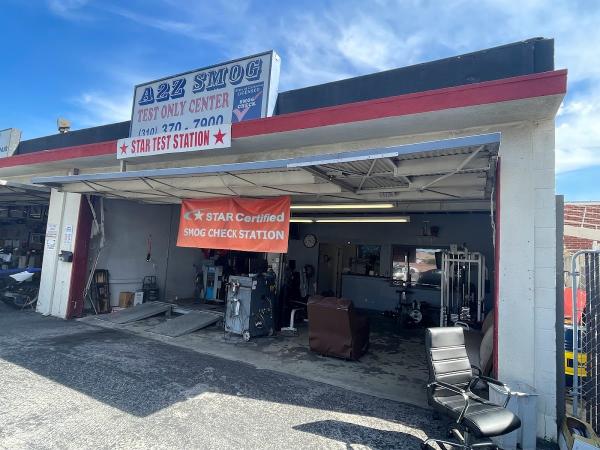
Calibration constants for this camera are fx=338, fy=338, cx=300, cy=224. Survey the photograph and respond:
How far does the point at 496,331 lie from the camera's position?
3.87 meters

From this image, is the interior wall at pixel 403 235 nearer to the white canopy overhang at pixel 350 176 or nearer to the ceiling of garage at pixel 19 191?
the white canopy overhang at pixel 350 176

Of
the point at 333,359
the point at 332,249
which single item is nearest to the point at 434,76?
the point at 333,359

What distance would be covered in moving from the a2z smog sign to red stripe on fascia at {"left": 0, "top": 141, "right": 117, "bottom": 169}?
42.8 inches

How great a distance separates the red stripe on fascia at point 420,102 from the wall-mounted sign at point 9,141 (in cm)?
1035

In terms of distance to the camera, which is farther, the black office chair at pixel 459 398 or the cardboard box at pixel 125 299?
the cardboard box at pixel 125 299

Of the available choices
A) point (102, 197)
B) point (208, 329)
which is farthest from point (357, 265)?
point (102, 197)

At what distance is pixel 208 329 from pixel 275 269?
6.63 feet

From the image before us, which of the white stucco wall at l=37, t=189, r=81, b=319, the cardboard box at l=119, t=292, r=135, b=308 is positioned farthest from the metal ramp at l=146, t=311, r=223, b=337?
the white stucco wall at l=37, t=189, r=81, b=319

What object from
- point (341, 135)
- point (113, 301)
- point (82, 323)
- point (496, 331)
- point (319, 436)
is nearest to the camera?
point (319, 436)

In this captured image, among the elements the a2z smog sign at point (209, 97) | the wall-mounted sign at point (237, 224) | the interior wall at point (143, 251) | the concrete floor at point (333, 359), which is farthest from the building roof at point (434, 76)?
the interior wall at point (143, 251)

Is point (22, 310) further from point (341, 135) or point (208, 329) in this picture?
point (341, 135)

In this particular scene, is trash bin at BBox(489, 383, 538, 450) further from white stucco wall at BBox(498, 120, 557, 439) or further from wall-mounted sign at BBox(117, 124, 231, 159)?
wall-mounted sign at BBox(117, 124, 231, 159)

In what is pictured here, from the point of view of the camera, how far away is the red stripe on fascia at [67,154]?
671 centimetres

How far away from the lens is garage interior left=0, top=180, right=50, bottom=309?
28.4 feet
